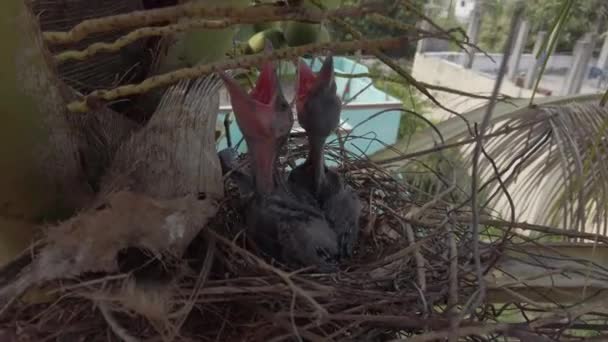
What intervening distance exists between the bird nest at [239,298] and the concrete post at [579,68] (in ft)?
A: 8.05

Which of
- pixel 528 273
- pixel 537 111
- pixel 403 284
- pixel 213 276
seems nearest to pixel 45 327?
pixel 213 276

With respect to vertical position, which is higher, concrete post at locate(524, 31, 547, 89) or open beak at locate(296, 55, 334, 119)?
open beak at locate(296, 55, 334, 119)

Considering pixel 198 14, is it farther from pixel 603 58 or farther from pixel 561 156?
pixel 603 58

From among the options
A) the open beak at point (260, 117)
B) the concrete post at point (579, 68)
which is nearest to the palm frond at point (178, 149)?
the open beak at point (260, 117)

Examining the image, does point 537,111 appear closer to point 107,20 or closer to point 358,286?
point 358,286

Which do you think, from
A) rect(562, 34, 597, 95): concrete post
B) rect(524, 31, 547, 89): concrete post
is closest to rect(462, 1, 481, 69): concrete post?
rect(524, 31, 547, 89): concrete post

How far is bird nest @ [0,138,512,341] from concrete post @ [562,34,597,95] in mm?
2453

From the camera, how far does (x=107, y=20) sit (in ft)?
0.70

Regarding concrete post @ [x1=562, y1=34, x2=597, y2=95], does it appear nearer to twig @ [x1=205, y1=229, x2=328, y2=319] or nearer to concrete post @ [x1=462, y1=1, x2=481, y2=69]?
concrete post @ [x1=462, y1=1, x2=481, y2=69]

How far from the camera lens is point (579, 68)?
2457 millimetres

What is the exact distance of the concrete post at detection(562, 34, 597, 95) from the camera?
7.99 feet

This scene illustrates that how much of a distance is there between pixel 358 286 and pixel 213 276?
0.09 metres

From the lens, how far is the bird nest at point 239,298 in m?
0.22

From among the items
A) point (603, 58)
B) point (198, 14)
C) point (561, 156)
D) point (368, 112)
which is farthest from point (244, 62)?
point (603, 58)
